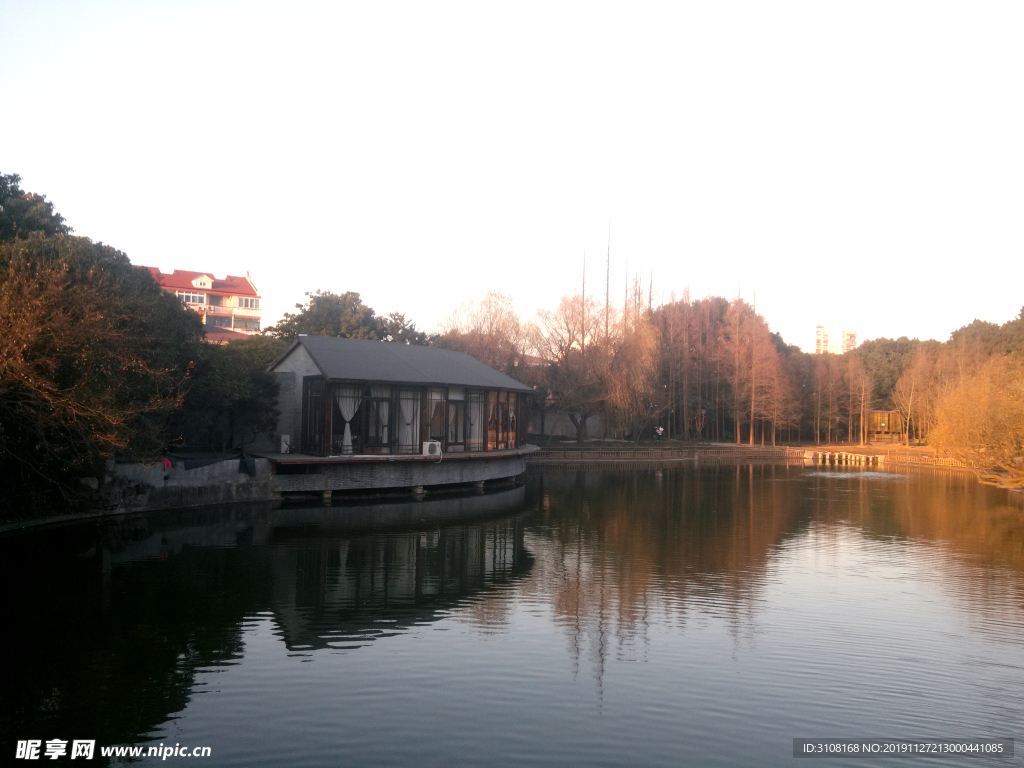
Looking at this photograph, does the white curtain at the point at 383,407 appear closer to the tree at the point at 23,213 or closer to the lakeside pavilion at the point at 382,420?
the lakeside pavilion at the point at 382,420

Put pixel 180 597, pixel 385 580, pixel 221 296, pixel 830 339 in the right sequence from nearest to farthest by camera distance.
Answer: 1. pixel 180 597
2. pixel 385 580
3. pixel 221 296
4. pixel 830 339

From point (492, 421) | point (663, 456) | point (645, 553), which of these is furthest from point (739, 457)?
point (645, 553)

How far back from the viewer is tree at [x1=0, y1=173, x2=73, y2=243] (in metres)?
19.9

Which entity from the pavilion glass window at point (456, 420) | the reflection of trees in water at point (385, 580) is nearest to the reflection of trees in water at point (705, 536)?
the reflection of trees in water at point (385, 580)

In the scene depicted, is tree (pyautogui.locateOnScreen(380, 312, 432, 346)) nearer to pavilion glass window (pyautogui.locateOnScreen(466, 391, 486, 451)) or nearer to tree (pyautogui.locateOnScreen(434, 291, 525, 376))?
tree (pyautogui.locateOnScreen(434, 291, 525, 376))

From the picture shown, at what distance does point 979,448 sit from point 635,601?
69.5 feet

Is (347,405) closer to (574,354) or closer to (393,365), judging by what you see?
(393,365)

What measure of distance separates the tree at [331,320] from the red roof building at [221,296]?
83.1 ft

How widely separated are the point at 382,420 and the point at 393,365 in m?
2.23

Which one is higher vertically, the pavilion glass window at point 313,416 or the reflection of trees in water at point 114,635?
the pavilion glass window at point 313,416

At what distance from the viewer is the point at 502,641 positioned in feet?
29.9

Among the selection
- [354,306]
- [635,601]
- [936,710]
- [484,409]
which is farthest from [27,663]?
[354,306]

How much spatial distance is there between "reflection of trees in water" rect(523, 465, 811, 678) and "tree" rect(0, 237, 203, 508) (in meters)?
8.07

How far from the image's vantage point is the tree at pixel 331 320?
40594 mm
